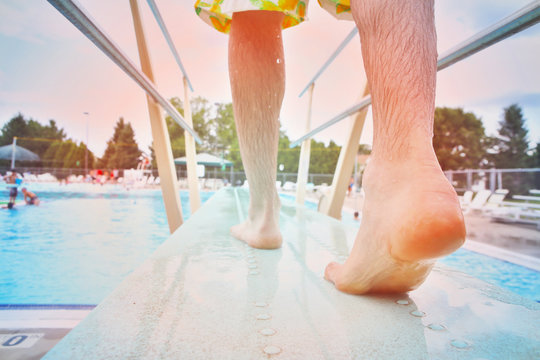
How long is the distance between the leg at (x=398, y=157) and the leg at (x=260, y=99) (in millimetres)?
279

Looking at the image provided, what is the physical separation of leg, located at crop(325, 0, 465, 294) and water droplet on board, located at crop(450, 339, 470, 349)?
0.28 feet

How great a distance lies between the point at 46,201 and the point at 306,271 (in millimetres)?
922

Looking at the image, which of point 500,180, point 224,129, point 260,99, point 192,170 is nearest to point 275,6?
point 260,99

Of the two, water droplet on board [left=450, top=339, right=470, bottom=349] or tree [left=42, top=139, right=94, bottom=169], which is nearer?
water droplet on board [left=450, top=339, right=470, bottom=349]

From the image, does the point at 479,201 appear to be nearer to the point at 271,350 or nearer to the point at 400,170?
the point at 400,170

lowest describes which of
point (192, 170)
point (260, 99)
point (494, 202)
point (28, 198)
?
point (494, 202)

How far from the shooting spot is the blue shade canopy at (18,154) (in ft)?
1.72

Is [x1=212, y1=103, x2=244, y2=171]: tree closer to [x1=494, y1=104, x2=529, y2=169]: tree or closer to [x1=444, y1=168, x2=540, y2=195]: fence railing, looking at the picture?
[x1=444, y1=168, x2=540, y2=195]: fence railing

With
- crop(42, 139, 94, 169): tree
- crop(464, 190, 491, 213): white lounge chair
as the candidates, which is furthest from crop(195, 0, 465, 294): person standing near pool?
crop(464, 190, 491, 213): white lounge chair

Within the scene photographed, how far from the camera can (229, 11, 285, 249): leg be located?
675 mm

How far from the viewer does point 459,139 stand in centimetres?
898

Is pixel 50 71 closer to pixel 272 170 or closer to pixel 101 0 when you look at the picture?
pixel 101 0

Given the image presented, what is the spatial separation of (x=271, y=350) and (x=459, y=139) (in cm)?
1040

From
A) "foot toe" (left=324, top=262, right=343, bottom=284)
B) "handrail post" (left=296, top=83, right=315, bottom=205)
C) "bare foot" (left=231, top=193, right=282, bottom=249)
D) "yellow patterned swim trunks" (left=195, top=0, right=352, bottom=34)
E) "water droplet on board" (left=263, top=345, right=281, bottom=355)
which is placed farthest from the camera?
"handrail post" (left=296, top=83, right=315, bottom=205)
